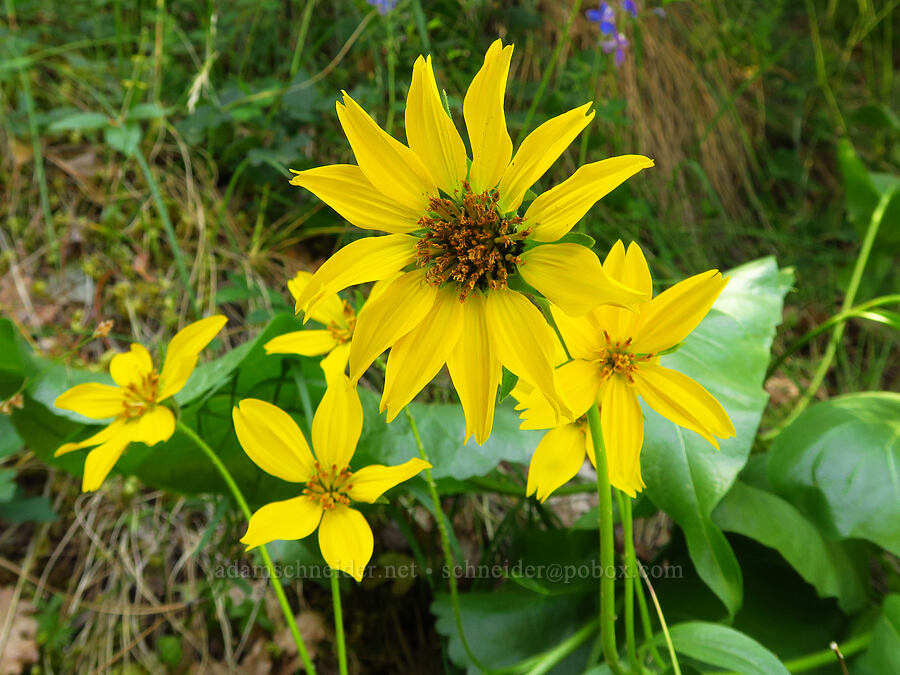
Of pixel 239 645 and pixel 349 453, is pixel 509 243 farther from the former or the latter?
pixel 239 645

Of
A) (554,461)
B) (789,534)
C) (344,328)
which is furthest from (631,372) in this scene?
(789,534)

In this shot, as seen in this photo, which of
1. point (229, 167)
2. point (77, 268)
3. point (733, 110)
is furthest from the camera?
point (733, 110)

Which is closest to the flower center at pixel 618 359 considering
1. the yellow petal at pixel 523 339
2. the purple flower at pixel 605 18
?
the yellow petal at pixel 523 339

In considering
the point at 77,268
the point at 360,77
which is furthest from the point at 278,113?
the point at 77,268

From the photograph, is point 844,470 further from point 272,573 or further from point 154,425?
point 154,425

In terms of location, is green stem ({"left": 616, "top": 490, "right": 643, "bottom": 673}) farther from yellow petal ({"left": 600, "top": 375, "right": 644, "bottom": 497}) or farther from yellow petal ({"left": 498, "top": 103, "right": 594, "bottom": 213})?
yellow petal ({"left": 498, "top": 103, "right": 594, "bottom": 213})

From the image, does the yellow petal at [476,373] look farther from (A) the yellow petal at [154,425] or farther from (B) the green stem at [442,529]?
(A) the yellow petal at [154,425]
